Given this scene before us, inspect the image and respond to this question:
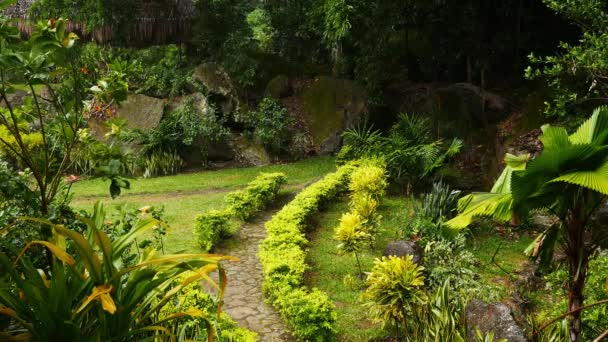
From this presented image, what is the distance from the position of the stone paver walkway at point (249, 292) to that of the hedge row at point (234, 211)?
253 mm

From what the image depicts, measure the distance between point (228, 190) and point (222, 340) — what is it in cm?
876

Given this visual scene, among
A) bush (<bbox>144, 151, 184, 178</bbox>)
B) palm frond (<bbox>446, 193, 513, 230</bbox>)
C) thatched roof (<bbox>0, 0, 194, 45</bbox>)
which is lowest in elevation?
bush (<bbox>144, 151, 184, 178</bbox>)

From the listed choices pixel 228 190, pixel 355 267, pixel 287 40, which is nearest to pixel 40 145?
pixel 228 190

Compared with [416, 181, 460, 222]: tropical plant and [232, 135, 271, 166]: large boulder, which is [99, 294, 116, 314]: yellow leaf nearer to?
[416, 181, 460, 222]: tropical plant

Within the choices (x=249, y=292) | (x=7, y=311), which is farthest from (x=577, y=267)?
(x=249, y=292)

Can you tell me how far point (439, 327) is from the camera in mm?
Answer: 4781

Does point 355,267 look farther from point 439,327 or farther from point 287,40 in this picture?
point 287,40

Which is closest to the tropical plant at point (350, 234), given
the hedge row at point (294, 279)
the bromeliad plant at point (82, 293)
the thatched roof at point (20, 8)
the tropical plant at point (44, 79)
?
the hedge row at point (294, 279)

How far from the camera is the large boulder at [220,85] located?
17.0 metres

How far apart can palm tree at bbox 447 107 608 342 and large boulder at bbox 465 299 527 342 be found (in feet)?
3.35

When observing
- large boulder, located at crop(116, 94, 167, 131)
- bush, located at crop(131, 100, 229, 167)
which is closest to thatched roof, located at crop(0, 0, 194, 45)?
large boulder, located at crop(116, 94, 167, 131)

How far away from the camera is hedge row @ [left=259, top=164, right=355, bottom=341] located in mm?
5438

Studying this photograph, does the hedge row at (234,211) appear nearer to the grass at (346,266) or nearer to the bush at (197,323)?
the grass at (346,266)

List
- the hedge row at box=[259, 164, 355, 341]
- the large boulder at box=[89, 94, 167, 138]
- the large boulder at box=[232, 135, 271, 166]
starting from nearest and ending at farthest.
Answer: the hedge row at box=[259, 164, 355, 341] → the large boulder at box=[232, 135, 271, 166] → the large boulder at box=[89, 94, 167, 138]
